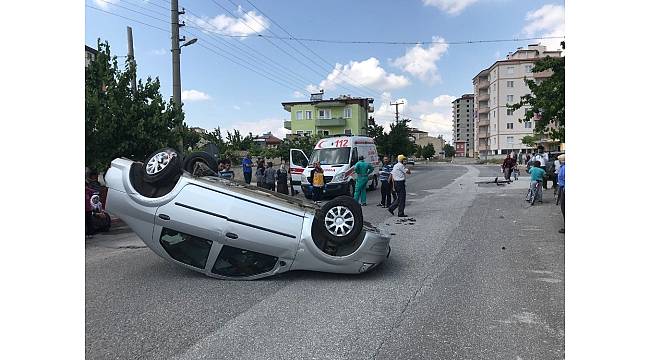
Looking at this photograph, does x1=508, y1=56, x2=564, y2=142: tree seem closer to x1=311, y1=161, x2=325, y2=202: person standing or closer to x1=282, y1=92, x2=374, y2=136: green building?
x1=311, y1=161, x2=325, y2=202: person standing

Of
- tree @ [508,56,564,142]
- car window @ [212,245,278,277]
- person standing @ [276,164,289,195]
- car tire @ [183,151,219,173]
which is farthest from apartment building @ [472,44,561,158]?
car window @ [212,245,278,277]

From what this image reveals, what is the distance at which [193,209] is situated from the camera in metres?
5.49

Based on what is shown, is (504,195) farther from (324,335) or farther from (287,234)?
(324,335)

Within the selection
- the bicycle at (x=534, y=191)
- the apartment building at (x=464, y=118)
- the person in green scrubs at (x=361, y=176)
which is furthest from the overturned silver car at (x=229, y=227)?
the apartment building at (x=464, y=118)

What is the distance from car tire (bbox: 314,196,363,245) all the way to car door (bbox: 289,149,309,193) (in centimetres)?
1186

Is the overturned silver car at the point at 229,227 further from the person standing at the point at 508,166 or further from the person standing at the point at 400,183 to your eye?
the person standing at the point at 508,166

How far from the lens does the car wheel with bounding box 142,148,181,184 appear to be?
5629 mm

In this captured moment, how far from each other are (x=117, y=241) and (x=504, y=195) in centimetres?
1295

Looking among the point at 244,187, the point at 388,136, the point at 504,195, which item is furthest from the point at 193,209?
the point at 388,136

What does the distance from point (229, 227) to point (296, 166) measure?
518 inches

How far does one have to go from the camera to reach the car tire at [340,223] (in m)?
5.61

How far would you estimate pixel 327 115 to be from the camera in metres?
65.9

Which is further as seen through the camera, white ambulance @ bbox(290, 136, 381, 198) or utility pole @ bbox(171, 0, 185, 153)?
white ambulance @ bbox(290, 136, 381, 198)

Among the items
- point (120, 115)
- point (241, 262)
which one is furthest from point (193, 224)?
point (120, 115)
